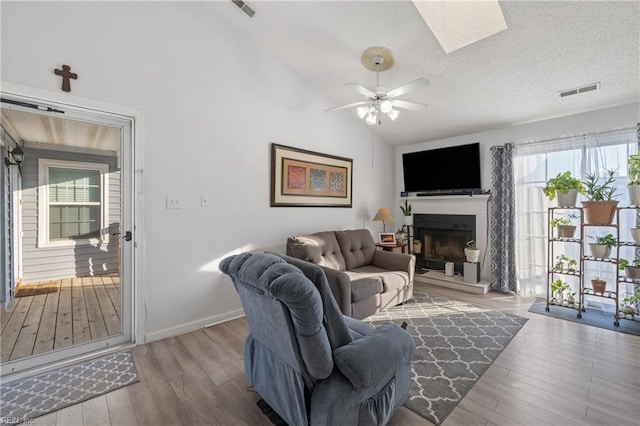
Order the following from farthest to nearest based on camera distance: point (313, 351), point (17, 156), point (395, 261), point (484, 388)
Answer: point (395, 261)
point (17, 156)
point (484, 388)
point (313, 351)

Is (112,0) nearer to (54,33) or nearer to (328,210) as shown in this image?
(54,33)

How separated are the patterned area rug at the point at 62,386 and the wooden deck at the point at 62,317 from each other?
25 centimetres

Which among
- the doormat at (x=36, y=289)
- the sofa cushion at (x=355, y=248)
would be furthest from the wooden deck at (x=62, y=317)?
the sofa cushion at (x=355, y=248)

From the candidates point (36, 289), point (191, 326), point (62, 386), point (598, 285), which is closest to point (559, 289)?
point (598, 285)

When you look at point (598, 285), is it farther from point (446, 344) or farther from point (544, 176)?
point (446, 344)

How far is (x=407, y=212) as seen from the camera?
16.5ft

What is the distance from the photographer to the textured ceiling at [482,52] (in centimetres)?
231

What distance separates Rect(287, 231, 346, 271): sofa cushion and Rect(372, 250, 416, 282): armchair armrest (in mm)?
607

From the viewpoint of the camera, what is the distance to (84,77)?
7.29 feet

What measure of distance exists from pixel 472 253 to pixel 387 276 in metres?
1.78

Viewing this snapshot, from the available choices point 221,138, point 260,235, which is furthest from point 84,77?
point 260,235

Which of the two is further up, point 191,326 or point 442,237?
point 442,237

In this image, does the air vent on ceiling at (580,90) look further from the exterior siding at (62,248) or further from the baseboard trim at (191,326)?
the exterior siding at (62,248)

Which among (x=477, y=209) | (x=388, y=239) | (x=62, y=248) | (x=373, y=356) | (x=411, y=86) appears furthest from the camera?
(x=388, y=239)
